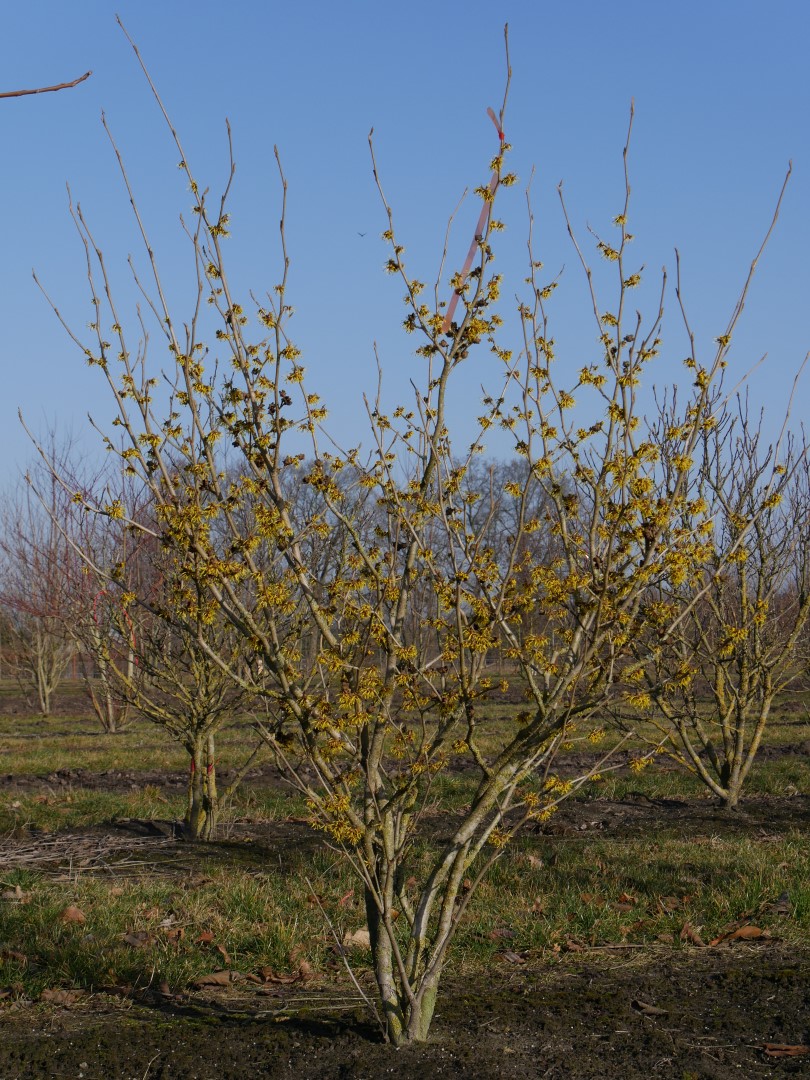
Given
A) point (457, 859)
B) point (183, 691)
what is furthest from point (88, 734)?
point (457, 859)

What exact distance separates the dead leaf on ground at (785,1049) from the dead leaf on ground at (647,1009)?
416 millimetres

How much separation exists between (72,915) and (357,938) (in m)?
1.51

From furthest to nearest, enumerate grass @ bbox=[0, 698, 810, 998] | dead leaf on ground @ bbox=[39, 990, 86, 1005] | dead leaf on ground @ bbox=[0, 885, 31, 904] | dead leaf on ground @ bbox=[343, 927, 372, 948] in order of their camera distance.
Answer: dead leaf on ground @ bbox=[0, 885, 31, 904] < dead leaf on ground @ bbox=[343, 927, 372, 948] < grass @ bbox=[0, 698, 810, 998] < dead leaf on ground @ bbox=[39, 990, 86, 1005]

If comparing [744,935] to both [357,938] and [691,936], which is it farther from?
[357,938]

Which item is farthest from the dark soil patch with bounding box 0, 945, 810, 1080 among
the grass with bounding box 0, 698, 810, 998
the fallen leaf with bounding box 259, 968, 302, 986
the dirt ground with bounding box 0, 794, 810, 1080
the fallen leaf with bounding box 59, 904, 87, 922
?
the fallen leaf with bounding box 59, 904, 87, 922

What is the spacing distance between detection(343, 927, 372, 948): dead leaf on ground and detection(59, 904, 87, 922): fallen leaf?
4.52 feet

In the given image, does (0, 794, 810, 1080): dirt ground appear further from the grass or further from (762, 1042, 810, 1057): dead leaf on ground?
the grass

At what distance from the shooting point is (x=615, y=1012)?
370 centimetres

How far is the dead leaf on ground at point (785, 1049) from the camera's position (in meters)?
3.34

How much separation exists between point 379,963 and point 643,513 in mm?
1886

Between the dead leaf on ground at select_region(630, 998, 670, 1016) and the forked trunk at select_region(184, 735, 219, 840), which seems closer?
the dead leaf on ground at select_region(630, 998, 670, 1016)

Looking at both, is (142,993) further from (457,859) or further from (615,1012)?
(615,1012)

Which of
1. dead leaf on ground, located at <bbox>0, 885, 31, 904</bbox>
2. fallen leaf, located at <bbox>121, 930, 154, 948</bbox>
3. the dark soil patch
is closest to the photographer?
the dark soil patch

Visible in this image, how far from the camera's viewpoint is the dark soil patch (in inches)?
126
